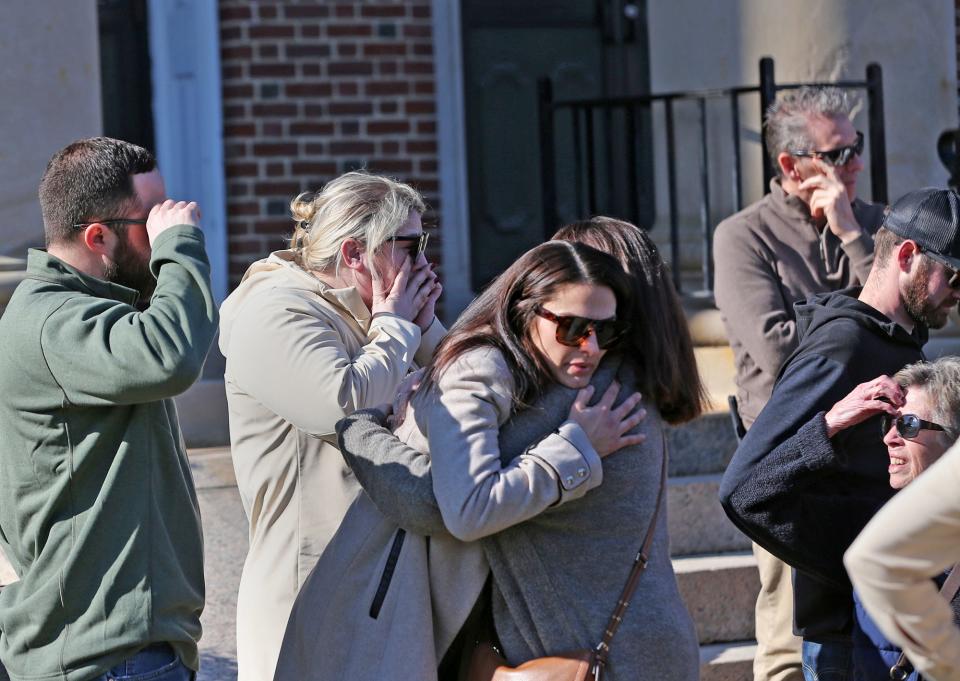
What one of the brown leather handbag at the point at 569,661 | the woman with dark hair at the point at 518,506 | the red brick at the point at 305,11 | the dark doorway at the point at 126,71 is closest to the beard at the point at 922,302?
the woman with dark hair at the point at 518,506

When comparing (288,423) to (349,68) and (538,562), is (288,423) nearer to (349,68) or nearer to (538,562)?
A: (538,562)

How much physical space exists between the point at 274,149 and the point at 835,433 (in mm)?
3959

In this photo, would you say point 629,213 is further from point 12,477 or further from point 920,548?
point 920,548

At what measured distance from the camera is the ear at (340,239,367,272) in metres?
3.33

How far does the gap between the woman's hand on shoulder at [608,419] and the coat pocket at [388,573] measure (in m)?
0.42

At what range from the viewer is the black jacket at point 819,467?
3158 mm

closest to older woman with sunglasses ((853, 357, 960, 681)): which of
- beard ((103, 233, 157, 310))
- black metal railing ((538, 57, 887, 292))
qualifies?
beard ((103, 233, 157, 310))

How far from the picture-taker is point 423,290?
342 centimetres

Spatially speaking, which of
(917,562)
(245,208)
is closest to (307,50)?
(245,208)

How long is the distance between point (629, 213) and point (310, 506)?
363 cm

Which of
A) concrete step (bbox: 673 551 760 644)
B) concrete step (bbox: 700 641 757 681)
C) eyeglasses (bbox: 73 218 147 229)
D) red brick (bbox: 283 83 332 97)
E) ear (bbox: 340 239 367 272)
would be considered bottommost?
concrete step (bbox: 700 641 757 681)

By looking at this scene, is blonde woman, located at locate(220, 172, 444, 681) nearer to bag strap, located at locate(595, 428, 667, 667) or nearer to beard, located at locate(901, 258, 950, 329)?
bag strap, located at locate(595, 428, 667, 667)

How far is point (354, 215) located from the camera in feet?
10.9

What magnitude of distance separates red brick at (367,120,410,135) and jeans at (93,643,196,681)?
4022 mm
